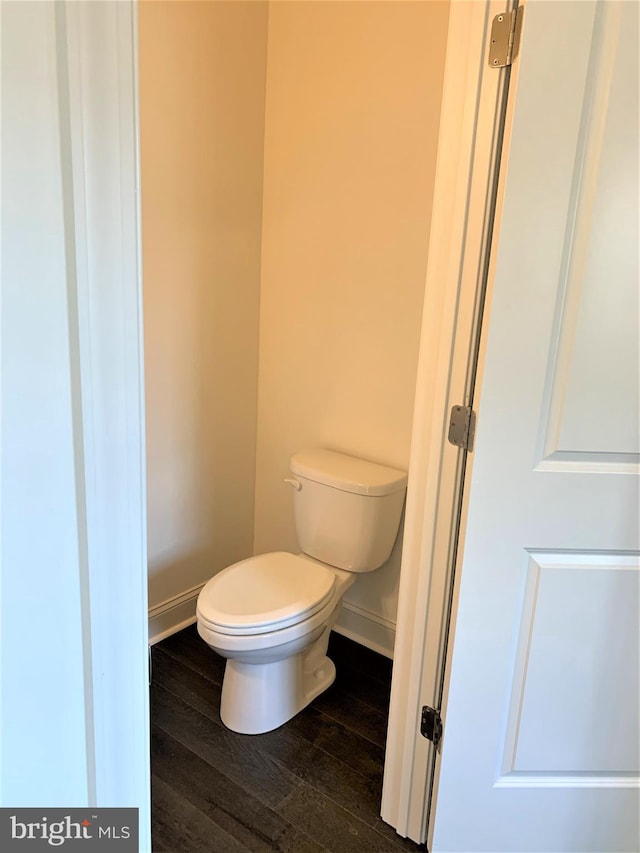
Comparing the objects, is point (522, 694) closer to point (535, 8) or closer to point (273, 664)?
point (273, 664)

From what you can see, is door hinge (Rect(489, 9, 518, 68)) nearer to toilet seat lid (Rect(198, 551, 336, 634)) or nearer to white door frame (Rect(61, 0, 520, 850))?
white door frame (Rect(61, 0, 520, 850))

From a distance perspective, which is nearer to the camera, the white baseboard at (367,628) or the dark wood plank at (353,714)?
the dark wood plank at (353,714)

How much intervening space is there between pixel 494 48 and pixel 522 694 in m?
1.29

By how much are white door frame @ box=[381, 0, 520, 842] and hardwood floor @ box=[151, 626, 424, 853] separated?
14 centimetres

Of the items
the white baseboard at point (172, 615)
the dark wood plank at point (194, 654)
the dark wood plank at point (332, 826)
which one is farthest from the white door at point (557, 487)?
the white baseboard at point (172, 615)

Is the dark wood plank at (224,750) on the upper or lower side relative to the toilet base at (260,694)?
lower

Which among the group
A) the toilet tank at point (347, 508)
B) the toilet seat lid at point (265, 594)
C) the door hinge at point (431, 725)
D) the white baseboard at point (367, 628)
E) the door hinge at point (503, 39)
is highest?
the door hinge at point (503, 39)

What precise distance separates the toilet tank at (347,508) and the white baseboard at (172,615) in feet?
1.80

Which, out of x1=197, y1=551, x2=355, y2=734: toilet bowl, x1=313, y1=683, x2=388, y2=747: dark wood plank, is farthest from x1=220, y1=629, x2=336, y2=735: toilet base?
x1=313, y1=683, x2=388, y2=747: dark wood plank

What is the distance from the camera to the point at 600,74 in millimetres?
1031

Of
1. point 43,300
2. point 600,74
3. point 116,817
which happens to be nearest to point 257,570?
point 116,817

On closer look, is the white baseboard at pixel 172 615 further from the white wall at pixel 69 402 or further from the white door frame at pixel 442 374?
the white wall at pixel 69 402

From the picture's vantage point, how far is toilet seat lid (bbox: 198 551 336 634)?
167cm

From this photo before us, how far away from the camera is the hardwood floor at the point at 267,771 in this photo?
4.94 ft
